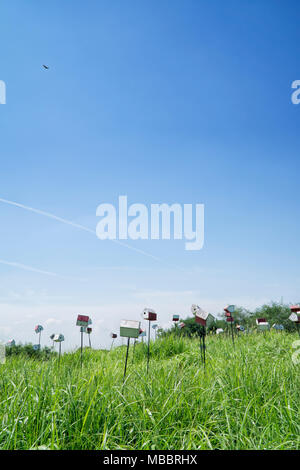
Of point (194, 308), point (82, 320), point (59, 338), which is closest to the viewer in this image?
point (194, 308)

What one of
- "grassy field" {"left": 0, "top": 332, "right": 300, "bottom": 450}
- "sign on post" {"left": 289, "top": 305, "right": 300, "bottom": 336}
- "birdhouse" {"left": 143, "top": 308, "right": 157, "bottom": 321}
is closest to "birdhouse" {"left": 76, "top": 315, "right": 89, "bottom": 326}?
"birdhouse" {"left": 143, "top": 308, "right": 157, "bottom": 321}

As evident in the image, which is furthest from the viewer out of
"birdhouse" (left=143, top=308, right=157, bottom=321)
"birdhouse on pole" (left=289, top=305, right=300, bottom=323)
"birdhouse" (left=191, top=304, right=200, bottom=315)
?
"birdhouse on pole" (left=289, top=305, right=300, bottom=323)

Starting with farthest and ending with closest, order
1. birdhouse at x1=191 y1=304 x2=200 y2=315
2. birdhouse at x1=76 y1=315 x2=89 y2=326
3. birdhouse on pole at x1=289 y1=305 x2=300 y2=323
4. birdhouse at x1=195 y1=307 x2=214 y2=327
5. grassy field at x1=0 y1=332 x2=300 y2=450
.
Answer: birdhouse on pole at x1=289 y1=305 x2=300 y2=323, birdhouse at x1=76 y1=315 x2=89 y2=326, birdhouse at x1=191 y1=304 x2=200 y2=315, birdhouse at x1=195 y1=307 x2=214 y2=327, grassy field at x1=0 y1=332 x2=300 y2=450

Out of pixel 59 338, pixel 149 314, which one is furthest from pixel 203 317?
pixel 59 338

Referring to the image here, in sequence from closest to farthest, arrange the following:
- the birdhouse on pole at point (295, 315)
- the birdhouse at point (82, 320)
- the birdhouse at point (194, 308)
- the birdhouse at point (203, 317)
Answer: the birdhouse at point (203, 317)
the birdhouse at point (194, 308)
the birdhouse at point (82, 320)
the birdhouse on pole at point (295, 315)

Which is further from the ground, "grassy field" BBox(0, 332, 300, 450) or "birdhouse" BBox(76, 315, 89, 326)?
"birdhouse" BBox(76, 315, 89, 326)

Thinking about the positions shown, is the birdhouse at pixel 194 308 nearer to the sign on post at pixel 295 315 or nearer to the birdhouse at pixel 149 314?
the birdhouse at pixel 149 314

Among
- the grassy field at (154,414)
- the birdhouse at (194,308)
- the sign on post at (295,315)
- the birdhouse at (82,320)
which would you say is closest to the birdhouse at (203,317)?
the birdhouse at (194,308)

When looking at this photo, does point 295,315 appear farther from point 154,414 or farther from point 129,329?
point 154,414

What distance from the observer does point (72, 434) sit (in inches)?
116

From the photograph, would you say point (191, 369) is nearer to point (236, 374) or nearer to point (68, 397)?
point (236, 374)

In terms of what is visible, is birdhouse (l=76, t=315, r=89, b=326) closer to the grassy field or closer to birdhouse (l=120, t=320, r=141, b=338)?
the grassy field
